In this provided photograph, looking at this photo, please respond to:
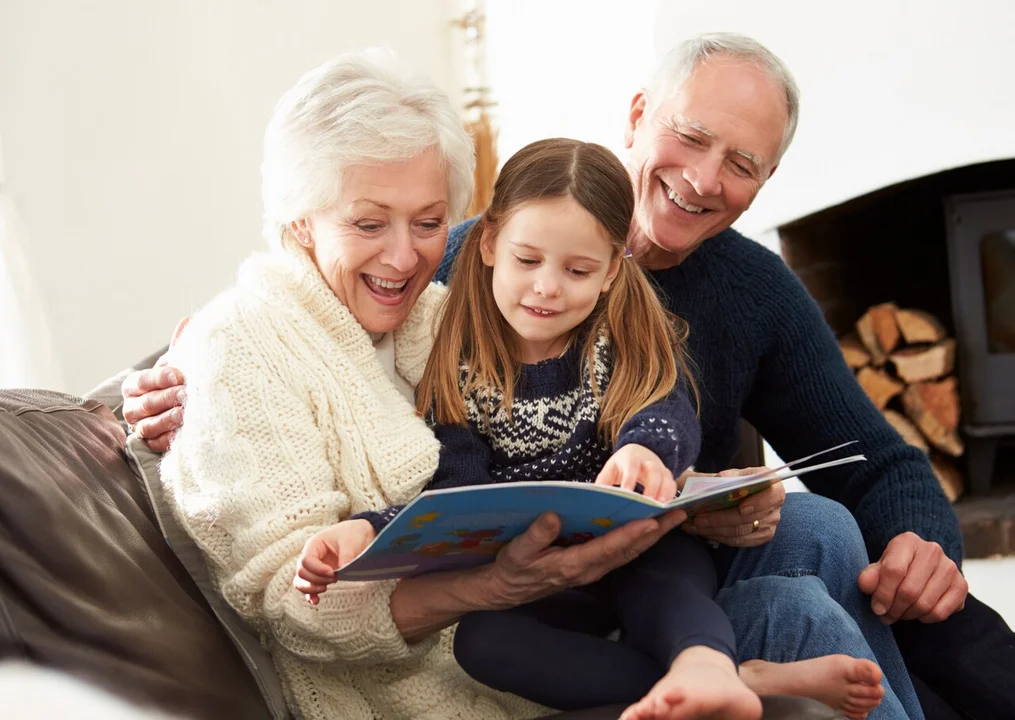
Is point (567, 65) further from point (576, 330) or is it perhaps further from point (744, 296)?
point (576, 330)

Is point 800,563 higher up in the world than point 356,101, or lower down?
lower down

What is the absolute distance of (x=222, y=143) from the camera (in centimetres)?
341

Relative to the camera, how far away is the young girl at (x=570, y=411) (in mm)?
1231

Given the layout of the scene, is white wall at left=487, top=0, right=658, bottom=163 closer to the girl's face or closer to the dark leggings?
the girl's face

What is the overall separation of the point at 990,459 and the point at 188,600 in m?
2.50

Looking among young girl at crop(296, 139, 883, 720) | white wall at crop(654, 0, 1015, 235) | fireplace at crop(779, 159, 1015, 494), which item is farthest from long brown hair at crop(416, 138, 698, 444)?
fireplace at crop(779, 159, 1015, 494)

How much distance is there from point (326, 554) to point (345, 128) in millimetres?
522

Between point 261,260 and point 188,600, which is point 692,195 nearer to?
point 261,260

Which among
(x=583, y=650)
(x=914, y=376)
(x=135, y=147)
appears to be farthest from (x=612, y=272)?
(x=135, y=147)

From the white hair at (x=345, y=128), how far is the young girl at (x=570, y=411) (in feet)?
0.43

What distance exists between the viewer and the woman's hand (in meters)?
1.40

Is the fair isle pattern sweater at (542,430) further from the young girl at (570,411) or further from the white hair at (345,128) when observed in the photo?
the white hair at (345,128)


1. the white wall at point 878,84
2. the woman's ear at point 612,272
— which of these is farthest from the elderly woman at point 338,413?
the white wall at point 878,84

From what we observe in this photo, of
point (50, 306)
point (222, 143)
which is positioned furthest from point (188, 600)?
point (222, 143)
